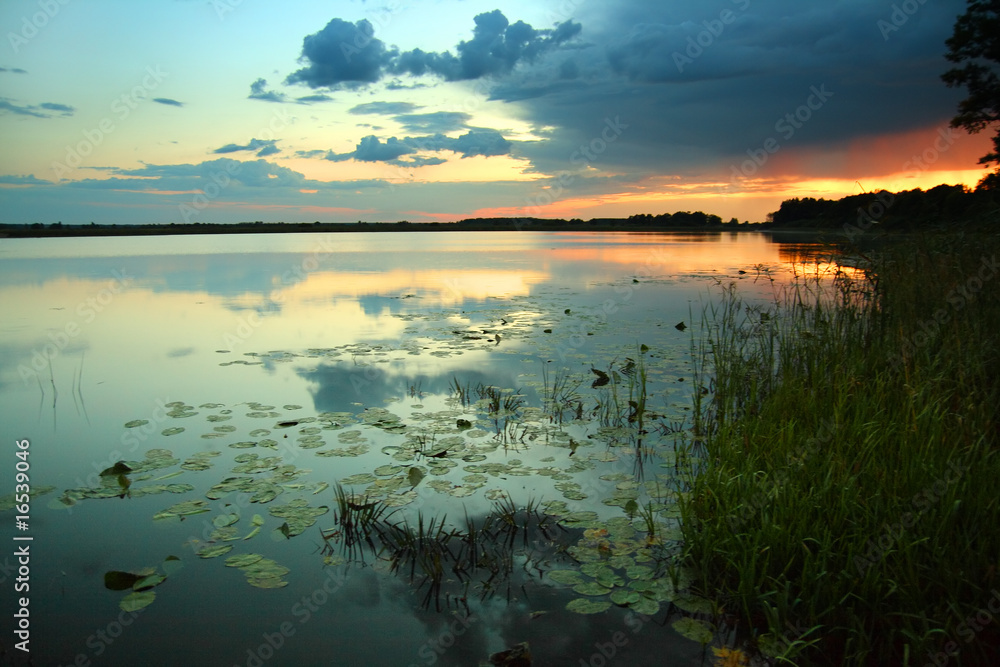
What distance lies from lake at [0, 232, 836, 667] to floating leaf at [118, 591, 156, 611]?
14 mm

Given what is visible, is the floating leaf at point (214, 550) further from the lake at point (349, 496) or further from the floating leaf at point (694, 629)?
the floating leaf at point (694, 629)

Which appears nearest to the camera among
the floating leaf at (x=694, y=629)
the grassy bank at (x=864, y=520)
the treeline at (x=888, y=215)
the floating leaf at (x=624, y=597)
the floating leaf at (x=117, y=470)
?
the grassy bank at (x=864, y=520)

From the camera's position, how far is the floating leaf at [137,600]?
2812 mm

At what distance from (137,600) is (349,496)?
4.21ft

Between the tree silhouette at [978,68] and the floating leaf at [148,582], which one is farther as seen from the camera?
the tree silhouette at [978,68]

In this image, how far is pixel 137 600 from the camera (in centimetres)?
286

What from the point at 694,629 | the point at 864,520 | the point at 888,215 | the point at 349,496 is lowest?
the point at 694,629

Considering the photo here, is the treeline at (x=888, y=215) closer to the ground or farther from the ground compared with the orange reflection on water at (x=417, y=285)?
farther from the ground

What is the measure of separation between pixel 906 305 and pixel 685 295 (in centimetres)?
846

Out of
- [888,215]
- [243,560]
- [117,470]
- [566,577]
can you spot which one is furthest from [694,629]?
[888,215]

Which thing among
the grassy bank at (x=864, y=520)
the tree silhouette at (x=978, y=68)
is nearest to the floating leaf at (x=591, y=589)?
the grassy bank at (x=864, y=520)

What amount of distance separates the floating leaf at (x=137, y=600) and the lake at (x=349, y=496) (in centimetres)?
1

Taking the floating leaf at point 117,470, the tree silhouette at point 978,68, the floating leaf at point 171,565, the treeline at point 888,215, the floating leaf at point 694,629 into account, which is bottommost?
the floating leaf at point 694,629

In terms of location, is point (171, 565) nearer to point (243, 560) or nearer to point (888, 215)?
point (243, 560)
